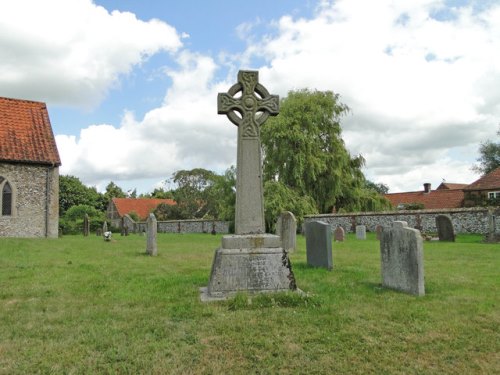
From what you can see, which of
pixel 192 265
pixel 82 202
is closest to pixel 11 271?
pixel 192 265

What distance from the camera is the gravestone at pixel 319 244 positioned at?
9.52 metres

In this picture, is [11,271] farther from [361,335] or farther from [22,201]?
[22,201]

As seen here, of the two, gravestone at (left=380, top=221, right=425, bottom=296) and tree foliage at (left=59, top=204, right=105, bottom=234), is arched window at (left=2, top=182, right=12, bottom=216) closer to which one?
tree foliage at (left=59, top=204, right=105, bottom=234)

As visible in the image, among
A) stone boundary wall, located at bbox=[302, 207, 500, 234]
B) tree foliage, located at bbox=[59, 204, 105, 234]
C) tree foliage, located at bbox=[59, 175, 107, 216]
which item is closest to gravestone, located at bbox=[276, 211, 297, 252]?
stone boundary wall, located at bbox=[302, 207, 500, 234]

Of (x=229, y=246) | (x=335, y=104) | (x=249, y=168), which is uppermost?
(x=335, y=104)

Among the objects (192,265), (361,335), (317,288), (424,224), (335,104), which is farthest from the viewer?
(335,104)

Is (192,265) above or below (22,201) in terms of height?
below

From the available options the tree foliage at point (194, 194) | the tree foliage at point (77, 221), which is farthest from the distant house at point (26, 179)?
the tree foliage at point (194, 194)

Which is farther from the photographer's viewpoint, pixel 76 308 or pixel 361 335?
pixel 76 308

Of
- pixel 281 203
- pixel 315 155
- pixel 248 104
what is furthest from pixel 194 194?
pixel 248 104

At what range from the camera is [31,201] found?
979 inches

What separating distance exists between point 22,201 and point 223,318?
2351 centimetres

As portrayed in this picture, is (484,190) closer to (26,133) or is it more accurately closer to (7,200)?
(26,133)

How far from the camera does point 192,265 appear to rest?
10.9 meters
